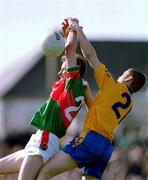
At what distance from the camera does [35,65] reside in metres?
52.9

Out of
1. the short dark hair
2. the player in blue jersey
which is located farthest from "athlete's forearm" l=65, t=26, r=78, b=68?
the short dark hair

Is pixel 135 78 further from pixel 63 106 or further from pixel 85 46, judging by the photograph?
pixel 63 106

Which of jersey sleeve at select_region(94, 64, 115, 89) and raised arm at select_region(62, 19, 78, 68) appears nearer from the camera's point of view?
raised arm at select_region(62, 19, 78, 68)

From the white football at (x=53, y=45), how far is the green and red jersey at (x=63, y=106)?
1.35ft

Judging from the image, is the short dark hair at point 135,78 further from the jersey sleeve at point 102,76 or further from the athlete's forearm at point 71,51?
the athlete's forearm at point 71,51

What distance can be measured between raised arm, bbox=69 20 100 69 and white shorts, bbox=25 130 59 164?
3.55ft

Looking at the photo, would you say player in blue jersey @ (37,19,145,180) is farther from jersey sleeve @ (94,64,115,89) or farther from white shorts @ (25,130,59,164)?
white shorts @ (25,130,59,164)

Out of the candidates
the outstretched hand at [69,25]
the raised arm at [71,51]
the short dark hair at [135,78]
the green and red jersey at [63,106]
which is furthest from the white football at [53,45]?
the short dark hair at [135,78]

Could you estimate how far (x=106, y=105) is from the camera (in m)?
16.1

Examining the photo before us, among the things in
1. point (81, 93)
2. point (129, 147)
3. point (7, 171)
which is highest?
point (81, 93)

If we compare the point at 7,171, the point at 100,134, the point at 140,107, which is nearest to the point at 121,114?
the point at 100,134

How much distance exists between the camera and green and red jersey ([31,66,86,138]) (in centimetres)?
1603

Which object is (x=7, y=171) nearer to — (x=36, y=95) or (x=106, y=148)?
(x=106, y=148)

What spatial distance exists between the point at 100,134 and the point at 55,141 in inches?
23.1
